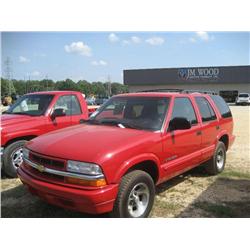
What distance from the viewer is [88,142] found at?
4.23 m

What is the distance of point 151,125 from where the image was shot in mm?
4895

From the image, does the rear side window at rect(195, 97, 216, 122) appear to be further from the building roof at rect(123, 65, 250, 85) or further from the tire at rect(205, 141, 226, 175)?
the building roof at rect(123, 65, 250, 85)

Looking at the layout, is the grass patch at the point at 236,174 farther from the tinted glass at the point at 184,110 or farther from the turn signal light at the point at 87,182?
the turn signal light at the point at 87,182

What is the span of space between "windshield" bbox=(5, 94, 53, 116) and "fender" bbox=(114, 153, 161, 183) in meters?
3.53

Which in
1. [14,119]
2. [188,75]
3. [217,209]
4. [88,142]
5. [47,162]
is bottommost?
[217,209]

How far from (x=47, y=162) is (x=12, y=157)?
101 inches

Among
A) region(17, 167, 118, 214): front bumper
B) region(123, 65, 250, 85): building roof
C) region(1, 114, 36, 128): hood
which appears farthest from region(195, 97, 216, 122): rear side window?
region(123, 65, 250, 85): building roof

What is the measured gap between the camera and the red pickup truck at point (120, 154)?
12.6 ft

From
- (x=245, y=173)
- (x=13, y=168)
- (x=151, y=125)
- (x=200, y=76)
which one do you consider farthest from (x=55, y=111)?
(x=200, y=76)

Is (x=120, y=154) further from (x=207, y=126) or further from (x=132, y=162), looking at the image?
(x=207, y=126)

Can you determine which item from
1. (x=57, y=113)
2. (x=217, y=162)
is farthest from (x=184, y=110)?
(x=57, y=113)

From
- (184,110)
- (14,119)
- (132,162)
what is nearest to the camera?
(132,162)

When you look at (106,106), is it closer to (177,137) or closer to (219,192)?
(177,137)
